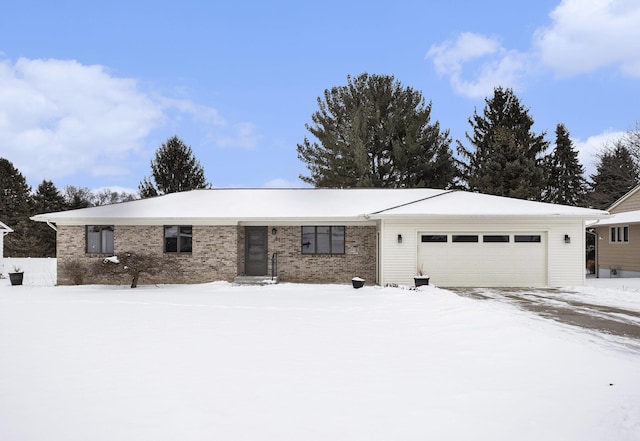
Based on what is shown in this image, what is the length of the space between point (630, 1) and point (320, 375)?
20.3 metres

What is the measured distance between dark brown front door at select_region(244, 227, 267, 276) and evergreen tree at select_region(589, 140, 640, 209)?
1191 inches

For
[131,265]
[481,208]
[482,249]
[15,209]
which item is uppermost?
[15,209]

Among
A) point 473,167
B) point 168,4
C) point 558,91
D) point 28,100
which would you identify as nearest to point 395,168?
point 473,167

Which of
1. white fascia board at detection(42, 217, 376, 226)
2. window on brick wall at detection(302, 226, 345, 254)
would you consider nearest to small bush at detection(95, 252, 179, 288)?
white fascia board at detection(42, 217, 376, 226)

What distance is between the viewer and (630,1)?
17156 millimetres

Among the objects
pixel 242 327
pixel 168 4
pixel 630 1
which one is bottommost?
pixel 242 327

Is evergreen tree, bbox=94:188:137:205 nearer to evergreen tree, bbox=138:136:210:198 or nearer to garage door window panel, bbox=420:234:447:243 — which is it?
evergreen tree, bbox=138:136:210:198

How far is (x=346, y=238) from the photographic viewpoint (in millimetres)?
17141

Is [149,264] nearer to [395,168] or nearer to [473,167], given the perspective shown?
[395,168]

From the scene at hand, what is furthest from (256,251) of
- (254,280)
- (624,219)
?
(624,219)

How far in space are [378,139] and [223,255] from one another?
1856cm

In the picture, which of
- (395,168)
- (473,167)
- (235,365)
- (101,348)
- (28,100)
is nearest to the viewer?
(235,365)

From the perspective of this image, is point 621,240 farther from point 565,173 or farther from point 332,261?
point 332,261

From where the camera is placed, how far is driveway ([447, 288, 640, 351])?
8.25 metres
